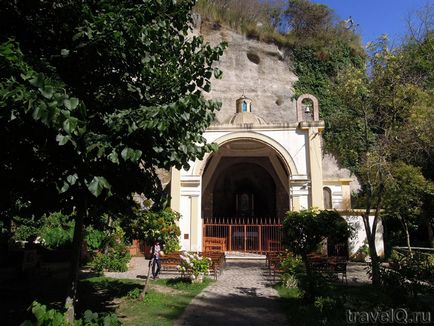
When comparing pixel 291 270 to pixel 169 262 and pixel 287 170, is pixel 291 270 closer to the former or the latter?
pixel 169 262

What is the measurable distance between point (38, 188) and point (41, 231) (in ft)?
46.5

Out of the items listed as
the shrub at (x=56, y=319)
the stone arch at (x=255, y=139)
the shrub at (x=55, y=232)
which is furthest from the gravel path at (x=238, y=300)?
the stone arch at (x=255, y=139)

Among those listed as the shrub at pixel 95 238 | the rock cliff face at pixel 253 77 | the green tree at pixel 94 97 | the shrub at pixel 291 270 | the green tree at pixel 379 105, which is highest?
the rock cliff face at pixel 253 77

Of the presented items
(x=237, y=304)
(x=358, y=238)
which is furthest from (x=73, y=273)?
(x=358, y=238)

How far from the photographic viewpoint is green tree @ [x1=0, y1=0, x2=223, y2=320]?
146 inches

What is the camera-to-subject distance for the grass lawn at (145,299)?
7.28 metres

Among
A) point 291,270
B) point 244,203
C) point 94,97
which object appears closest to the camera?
point 94,97

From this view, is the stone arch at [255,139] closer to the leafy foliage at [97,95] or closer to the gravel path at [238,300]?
the gravel path at [238,300]

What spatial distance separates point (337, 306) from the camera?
675 cm

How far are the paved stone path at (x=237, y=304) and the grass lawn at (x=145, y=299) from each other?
302 millimetres

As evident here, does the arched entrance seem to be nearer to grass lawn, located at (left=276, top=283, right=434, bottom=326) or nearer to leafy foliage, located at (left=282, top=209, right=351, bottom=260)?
leafy foliage, located at (left=282, top=209, right=351, bottom=260)

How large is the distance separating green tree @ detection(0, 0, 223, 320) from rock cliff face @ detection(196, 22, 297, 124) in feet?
84.1

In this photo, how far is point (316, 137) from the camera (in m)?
16.3

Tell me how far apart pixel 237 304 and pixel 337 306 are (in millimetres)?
2562
